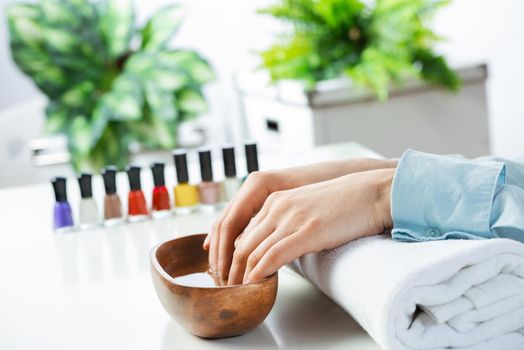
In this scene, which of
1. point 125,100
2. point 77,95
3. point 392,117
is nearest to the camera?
point 392,117

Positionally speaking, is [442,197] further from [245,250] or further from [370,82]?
Result: [370,82]

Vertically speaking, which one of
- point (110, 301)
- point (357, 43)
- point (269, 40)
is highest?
point (269, 40)

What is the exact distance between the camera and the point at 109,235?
1.16 meters

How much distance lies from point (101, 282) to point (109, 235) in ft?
0.78

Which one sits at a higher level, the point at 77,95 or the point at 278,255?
the point at 77,95

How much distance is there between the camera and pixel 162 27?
283 cm

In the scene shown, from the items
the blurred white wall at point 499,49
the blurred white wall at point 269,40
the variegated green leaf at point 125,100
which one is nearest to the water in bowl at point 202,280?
the blurred white wall at point 269,40

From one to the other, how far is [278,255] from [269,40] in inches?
104

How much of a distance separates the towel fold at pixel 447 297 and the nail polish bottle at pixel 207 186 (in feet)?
1.98

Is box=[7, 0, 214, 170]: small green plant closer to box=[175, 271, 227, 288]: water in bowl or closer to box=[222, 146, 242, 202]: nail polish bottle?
box=[222, 146, 242, 202]: nail polish bottle

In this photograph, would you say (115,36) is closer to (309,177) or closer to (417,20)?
(417,20)

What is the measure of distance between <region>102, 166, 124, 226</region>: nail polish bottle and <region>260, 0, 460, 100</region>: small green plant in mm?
1082

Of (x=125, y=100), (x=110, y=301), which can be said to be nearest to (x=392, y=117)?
(x=125, y=100)

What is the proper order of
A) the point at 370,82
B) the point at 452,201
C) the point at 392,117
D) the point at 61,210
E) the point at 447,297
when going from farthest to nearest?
the point at 392,117, the point at 370,82, the point at 61,210, the point at 452,201, the point at 447,297
